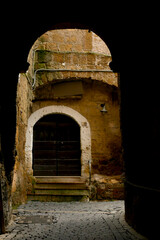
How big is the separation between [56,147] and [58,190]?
1284mm

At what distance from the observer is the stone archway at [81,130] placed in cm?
676

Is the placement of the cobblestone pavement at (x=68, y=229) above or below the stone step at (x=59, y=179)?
below

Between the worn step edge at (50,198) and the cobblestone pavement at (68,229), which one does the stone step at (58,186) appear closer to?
the worn step edge at (50,198)

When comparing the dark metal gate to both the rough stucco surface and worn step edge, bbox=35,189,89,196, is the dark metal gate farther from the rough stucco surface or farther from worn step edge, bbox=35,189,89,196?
worn step edge, bbox=35,189,89,196

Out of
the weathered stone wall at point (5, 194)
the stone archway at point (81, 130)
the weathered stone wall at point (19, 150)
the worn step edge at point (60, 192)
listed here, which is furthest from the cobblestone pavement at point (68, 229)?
the stone archway at point (81, 130)

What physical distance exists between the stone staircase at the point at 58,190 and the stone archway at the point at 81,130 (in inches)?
16.4

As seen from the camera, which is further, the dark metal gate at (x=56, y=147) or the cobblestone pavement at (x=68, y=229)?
the dark metal gate at (x=56, y=147)

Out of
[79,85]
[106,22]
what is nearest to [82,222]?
[106,22]

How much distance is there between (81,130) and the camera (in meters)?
7.02

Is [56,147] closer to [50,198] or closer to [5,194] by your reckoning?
[50,198]

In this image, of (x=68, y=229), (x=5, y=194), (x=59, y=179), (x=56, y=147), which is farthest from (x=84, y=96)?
(x=68, y=229)

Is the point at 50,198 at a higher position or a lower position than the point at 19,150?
lower

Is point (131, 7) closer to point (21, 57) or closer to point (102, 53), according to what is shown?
point (21, 57)

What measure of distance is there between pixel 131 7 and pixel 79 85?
4568 millimetres
